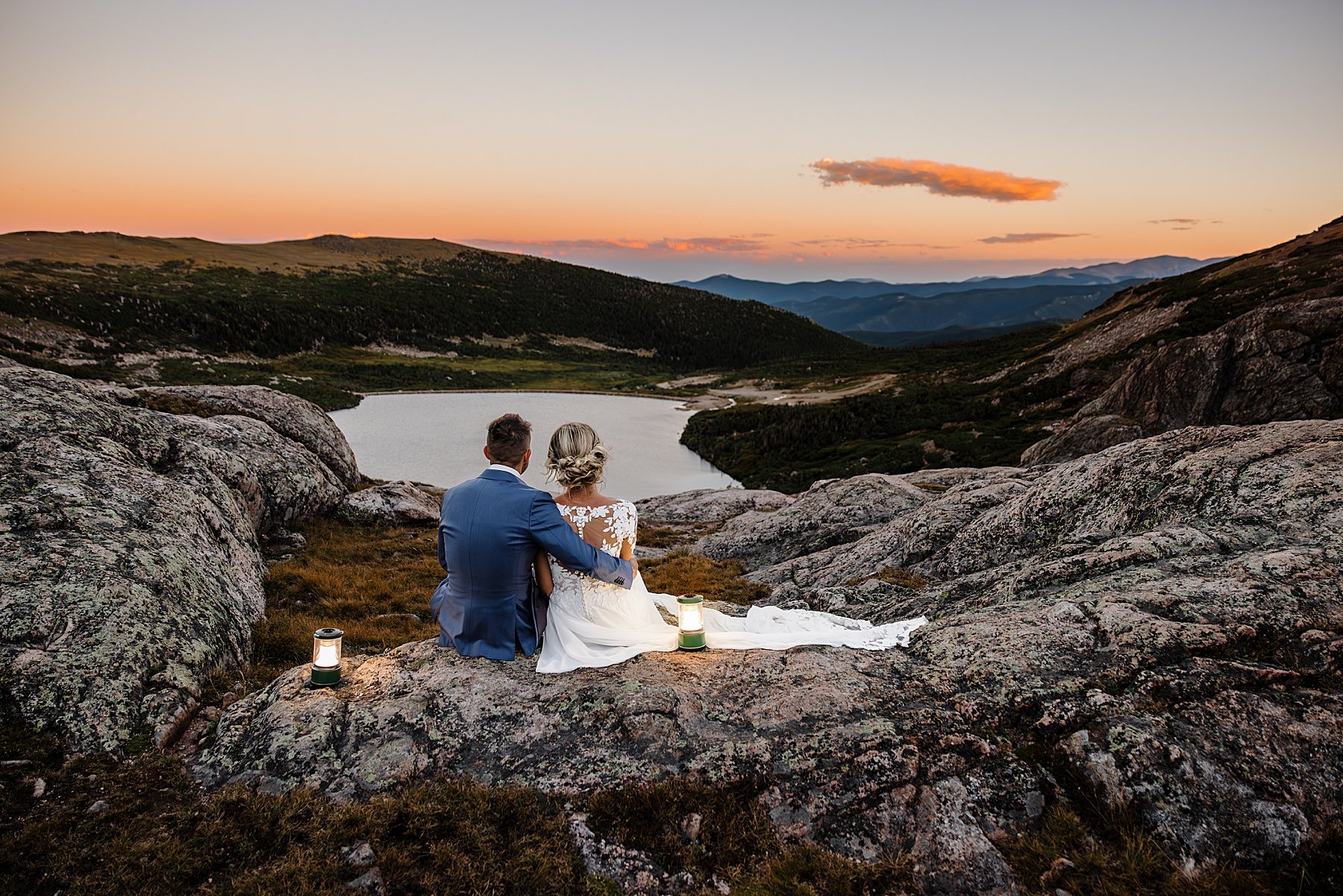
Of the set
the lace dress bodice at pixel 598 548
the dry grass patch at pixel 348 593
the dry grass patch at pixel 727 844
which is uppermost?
the lace dress bodice at pixel 598 548

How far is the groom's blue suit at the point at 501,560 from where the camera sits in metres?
6.98

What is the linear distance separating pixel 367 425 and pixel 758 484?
111 ft

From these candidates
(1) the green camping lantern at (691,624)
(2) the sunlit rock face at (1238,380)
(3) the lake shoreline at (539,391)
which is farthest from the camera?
(3) the lake shoreline at (539,391)

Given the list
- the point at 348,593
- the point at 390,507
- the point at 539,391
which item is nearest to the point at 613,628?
the point at 348,593

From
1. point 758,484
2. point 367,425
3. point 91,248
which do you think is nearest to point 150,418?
point 758,484

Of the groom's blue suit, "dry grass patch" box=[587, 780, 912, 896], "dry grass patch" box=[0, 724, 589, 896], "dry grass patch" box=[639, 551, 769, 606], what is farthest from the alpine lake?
"dry grass patch" box=[587, 780, 912, 896]

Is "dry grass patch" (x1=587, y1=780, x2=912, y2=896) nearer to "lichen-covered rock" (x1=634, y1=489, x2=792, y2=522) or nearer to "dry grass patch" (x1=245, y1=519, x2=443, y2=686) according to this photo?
"dry grass patch" (x1=245, y1=519, x2=443, y2=686)

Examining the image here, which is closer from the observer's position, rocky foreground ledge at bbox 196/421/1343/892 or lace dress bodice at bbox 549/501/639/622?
rocky foreground ledge at bbox 196/421/1343/892

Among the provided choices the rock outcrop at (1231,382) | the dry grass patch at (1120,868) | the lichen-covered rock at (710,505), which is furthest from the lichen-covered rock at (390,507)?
the rock outcrop at (1231,382)

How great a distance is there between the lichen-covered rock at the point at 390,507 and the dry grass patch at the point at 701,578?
7350 millimetres

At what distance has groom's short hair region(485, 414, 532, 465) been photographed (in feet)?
23.3

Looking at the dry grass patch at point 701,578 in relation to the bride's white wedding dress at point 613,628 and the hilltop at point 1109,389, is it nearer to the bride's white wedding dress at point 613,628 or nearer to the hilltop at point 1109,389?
the bride's white wedding dress at point 613,628

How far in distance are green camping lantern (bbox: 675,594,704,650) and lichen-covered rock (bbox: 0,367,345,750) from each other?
5.54 meters

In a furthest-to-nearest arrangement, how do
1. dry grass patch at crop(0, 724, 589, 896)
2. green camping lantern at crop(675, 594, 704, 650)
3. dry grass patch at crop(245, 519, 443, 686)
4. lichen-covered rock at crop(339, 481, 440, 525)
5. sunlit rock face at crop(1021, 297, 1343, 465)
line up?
sunlit rock face at crop(1021, 297, 1343, 465)
lichen-covered rock at crop(339, 481, 440, 525)
dry grass patch at crop(245, 519, 443, 686)
green camping lantern at crop(675, 594, 704, 650)
dry grass patch at crop(0, 724, 589, 896)
